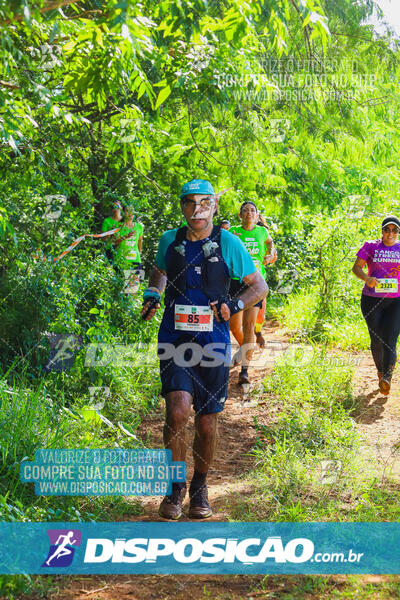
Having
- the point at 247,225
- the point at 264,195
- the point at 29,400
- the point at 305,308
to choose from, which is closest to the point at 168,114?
the point at 247,225

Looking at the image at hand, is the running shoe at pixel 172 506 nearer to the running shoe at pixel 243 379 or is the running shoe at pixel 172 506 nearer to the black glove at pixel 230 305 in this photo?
the black glove at pixel 230 305

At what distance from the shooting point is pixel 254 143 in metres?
Result: 9.20

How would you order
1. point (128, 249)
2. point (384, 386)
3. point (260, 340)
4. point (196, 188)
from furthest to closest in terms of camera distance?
point (260, 340) < point (128, 249) < point (384, 386) < point (196, 188)

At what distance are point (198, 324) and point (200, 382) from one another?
15.6 inches

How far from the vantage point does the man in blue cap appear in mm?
4512

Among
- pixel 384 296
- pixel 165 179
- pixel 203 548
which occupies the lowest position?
pixel 203 548

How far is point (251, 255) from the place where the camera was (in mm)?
8570

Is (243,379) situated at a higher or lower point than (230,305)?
lower

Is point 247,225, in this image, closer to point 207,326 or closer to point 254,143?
point 254,143

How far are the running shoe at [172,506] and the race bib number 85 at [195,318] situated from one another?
1.05m

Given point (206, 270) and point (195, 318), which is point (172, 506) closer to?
point (195, 318)

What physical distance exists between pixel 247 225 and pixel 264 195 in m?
3.68

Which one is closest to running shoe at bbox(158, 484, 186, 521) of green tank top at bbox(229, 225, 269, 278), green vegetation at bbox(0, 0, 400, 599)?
green vegetation at bbox(0, 0, 400, 599)

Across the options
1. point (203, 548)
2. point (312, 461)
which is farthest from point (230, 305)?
point (312, 461)
